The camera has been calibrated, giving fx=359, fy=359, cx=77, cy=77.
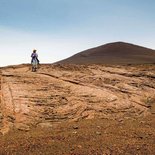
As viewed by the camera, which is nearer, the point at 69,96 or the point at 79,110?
the point at 79,110

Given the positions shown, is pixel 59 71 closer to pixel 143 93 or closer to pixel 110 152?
pixel 143 93

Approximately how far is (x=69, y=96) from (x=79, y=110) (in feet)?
5.38

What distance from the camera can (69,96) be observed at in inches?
839

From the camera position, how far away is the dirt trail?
18.6 metres

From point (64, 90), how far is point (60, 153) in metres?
8.10

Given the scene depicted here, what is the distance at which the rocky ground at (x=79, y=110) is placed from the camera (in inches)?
610

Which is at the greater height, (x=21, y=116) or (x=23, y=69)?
(x=23, y=69)

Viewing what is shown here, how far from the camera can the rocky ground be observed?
15.5m

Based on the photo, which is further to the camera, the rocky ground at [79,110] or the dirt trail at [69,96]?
the dirt trail at [69,96]

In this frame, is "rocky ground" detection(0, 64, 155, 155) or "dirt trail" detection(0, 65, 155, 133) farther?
"dirt trail" detection(0, 65, 155, 133)

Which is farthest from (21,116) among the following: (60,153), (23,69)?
(23,69)

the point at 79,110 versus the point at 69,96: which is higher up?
the point at 69,96

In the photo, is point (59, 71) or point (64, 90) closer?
point (64, 90)

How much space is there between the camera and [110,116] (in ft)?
65.4
